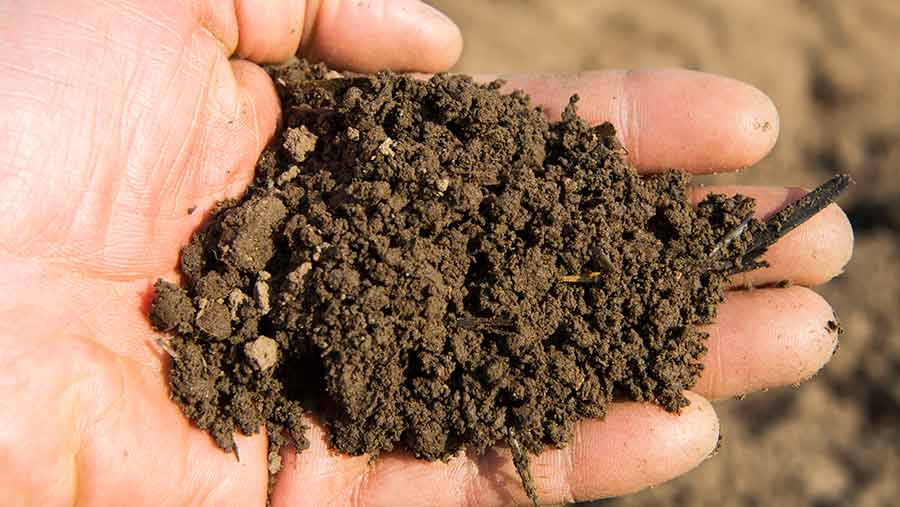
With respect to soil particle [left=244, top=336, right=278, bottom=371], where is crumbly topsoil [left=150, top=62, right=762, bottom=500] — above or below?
above

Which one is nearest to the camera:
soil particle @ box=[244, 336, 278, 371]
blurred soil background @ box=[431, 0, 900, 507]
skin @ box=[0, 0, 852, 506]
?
skin @ box=[0, 0, 852, 506]

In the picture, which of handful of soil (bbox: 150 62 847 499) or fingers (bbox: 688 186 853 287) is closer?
handful of soil (bbox: 150 62 847 499)

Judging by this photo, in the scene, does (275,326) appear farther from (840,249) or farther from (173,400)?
(840,249)

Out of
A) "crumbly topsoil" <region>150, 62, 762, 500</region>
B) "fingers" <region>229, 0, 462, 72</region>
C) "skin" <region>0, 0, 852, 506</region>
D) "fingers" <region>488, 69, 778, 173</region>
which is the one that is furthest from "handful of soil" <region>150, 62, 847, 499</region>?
"fingers" <region>229, 0, 462, 72</region>

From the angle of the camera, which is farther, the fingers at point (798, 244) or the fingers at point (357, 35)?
the fingers at point (357, 35)

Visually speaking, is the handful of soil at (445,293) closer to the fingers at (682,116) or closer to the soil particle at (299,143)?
the soil particle at (299,143)

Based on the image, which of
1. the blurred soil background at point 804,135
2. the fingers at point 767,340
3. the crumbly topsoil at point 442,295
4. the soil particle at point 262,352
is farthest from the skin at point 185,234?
the blurred soil background at point 804,135

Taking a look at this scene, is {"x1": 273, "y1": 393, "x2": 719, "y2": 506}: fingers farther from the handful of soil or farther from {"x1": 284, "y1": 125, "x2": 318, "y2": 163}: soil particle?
{"x1": 284, "y1": 125, "x2": 318, "y2": 163}: soil particle
